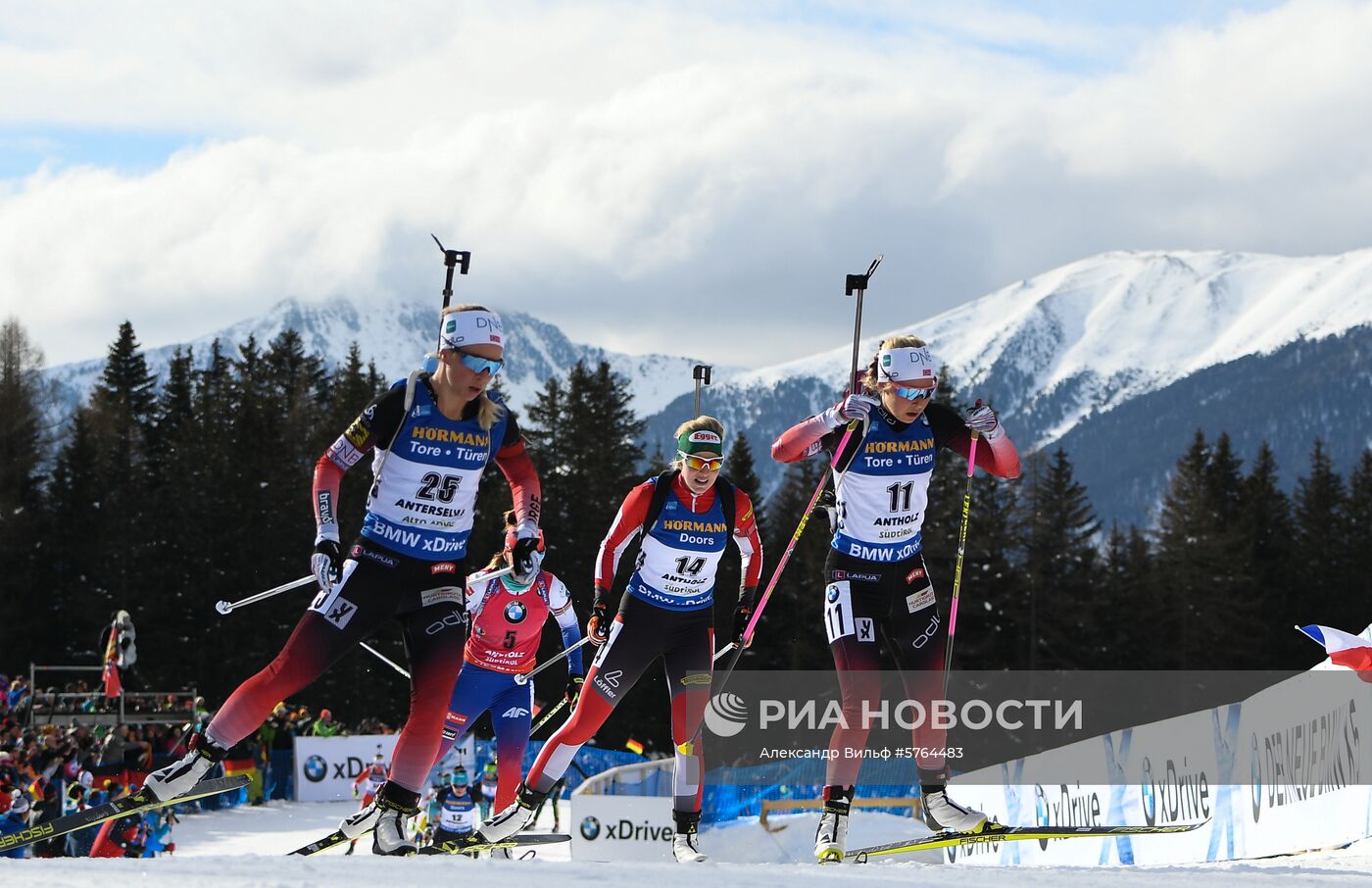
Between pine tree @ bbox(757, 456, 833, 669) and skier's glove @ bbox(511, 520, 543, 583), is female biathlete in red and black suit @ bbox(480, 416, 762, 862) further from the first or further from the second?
pine tree @ bbox(757, 456, 833, 669)

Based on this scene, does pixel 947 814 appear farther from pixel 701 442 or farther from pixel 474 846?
pixel 474 846

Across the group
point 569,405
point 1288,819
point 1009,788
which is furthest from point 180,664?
point 1288,819

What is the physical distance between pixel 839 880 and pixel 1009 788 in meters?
9.94

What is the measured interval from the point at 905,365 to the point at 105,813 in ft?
15.5

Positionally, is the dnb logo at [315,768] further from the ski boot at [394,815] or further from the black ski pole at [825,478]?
the ski boot at [394,815]

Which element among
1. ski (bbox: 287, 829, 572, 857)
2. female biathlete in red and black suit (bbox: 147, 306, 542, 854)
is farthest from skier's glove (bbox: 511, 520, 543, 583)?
ski (bbox: 287, 829, 572, 857)

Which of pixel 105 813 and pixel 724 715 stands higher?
pixel 724 715

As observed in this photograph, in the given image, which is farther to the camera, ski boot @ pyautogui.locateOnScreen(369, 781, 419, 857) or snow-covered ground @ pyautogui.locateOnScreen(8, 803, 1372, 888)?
ski boot @ pyautogui.locateOnScreen(369, 781, 419, 857)

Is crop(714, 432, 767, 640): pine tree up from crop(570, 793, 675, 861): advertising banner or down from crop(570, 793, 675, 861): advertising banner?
up

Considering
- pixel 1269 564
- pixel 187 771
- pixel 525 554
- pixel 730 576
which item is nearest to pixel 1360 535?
pixel 1269 564

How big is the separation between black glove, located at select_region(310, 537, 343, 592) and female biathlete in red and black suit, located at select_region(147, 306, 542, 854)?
0.06 feet

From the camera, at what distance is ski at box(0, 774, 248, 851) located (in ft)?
23.7

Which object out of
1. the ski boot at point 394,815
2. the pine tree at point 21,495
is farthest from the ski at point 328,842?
the pine tree at point 21,495

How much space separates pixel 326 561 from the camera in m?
6.98
